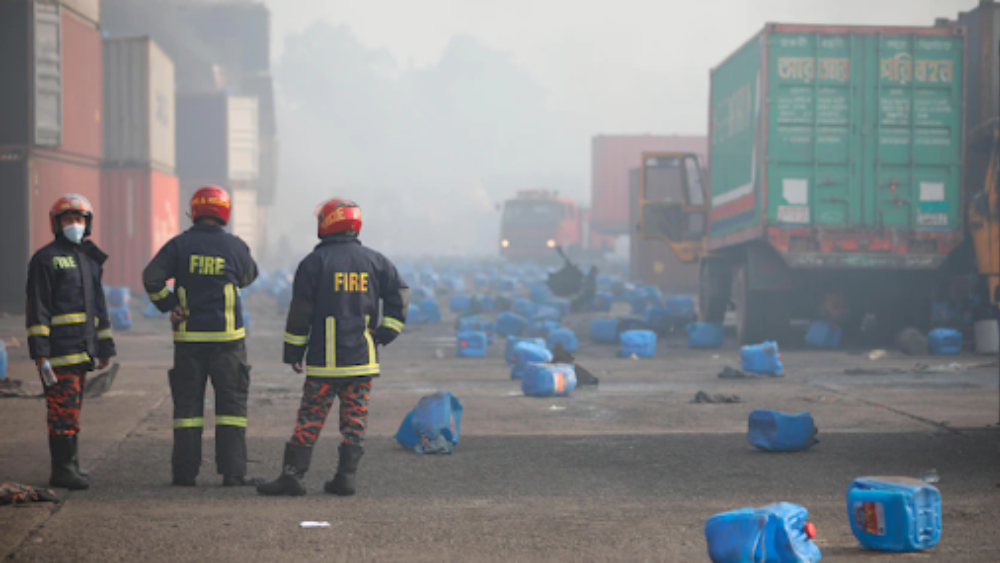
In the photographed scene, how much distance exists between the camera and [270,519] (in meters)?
5.41

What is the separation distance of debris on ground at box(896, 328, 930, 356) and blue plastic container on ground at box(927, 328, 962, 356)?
0.19 metres

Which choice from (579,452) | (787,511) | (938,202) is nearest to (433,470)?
(579,452)

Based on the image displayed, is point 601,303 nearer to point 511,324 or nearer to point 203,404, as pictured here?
point 511,324

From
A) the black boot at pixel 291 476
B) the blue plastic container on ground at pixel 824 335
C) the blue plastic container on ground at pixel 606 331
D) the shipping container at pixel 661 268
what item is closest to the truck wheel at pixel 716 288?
the blue plastic container on ground at pixel 606 331

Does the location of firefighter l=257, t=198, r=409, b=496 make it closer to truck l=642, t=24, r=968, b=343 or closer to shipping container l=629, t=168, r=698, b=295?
truck l=642, t=24, r=968, b=343

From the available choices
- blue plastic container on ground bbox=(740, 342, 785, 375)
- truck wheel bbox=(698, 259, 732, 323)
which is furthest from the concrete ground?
truck wheel bbox=(698, 259, 732, 323)

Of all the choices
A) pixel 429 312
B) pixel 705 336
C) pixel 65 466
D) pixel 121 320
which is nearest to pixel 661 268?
pixel 429 312

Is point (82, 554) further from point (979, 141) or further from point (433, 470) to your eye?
point (979, 141)

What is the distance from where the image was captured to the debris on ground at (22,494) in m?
5.70

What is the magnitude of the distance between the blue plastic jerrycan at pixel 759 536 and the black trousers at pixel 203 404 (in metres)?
2.98

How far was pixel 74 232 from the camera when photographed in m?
6.29

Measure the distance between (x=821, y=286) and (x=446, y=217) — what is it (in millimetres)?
115019

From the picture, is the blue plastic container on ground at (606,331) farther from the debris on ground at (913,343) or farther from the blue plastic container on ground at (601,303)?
the blue plastic container on ground at (601,303)

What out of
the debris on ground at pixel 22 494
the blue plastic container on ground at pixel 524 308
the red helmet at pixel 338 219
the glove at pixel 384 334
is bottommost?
the debris on ground at pixel 22 494
